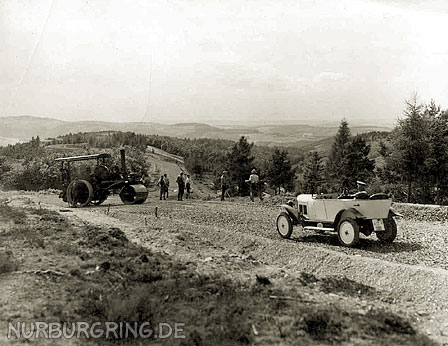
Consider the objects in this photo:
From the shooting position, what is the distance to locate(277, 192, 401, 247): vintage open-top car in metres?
11.5

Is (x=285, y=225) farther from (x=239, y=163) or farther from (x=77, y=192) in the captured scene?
(x=239, y=163)

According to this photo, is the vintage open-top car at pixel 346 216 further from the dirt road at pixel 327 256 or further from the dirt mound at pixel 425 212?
the dirt mound at pixel 425 212

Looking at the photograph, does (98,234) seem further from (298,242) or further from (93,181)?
(93,181)

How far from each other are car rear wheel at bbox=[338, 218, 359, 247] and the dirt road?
22cm

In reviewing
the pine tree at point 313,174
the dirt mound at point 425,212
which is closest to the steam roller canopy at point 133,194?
the dirt mound at point 425,212

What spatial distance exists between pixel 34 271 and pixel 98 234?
12.6 ft

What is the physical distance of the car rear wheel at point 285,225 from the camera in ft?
43.4

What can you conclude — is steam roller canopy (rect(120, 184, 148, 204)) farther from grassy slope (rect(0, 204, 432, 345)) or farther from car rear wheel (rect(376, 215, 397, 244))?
car rear wheel (rect(376, 215, 397, 244))

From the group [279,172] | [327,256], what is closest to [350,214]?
[327,256]

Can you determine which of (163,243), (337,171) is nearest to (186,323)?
(163,243)

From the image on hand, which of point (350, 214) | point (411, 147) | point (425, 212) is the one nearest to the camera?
point (350, 214)

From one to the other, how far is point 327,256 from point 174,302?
4794 millimetres

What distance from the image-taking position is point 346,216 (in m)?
11.6

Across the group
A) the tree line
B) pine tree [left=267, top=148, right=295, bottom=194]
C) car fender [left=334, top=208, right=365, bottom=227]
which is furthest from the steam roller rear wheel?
pine tree [left=267, top=148, right=295, bottom=194]
